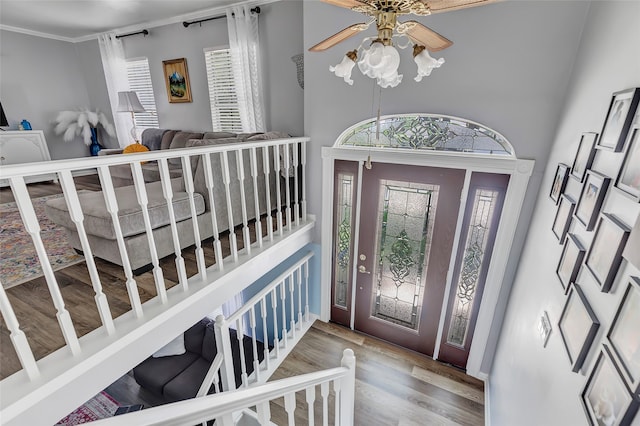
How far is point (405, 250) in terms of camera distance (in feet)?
8.93

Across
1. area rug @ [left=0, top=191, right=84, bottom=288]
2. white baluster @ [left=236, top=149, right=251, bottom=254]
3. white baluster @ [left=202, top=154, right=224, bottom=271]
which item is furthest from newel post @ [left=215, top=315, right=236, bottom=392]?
area rug @ [left=0, top=191, right=84, bottom=288]

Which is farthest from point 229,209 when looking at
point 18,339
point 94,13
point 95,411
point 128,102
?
point 94,13

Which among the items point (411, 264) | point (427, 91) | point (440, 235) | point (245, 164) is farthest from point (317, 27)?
point (411, 264)

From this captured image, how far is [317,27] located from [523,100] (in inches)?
67.6

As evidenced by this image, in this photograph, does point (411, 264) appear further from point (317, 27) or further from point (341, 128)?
point (317, 27)

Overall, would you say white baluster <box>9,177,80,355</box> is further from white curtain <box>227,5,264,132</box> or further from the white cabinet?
the white cabinet

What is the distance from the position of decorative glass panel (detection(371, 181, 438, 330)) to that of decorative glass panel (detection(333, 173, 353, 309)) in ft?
1.03

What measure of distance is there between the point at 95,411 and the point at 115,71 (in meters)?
5.00

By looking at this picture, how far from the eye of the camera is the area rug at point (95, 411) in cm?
336

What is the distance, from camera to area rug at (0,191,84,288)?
2.13 meters

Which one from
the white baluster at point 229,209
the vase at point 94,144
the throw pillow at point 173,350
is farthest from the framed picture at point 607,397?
the vase at point 94,144

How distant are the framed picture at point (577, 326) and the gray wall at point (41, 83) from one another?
7.36 m

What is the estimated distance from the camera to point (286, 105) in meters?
3.65

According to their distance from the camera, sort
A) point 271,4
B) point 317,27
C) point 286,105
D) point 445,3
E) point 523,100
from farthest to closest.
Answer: point 286,105, point 271,4, point 317,27, point 523,100, point 445,3
